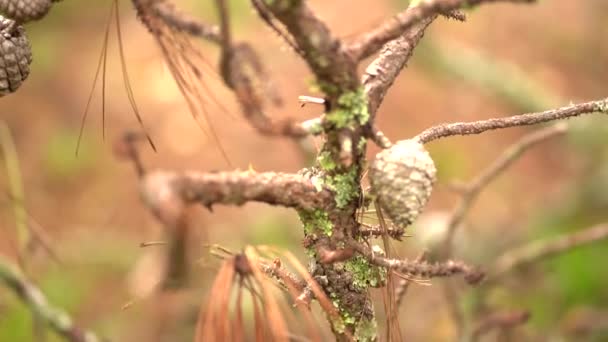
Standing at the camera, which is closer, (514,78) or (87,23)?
(514,78)

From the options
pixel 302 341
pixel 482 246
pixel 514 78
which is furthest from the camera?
pixel 514 78

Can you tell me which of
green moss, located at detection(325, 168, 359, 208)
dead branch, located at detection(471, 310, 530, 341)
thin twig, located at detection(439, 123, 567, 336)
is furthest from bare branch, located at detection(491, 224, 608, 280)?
green moss, located at detection(325, 168, 359, 208)

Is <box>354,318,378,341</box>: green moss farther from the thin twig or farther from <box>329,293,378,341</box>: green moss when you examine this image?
the thin twig

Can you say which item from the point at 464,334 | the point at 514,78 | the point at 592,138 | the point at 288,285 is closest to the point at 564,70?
the point at 514,78

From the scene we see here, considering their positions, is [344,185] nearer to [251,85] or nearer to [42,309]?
[251,85]

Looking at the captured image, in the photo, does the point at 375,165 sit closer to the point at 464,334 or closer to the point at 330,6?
the point at 464,334

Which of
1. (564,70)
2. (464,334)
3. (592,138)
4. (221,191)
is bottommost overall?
(221,191)

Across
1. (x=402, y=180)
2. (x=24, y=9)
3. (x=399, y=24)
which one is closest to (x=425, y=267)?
(x=402, y=180)

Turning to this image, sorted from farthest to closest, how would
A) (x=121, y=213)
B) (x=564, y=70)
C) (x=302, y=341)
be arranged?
(x=564, y=70), (x=121, y=213), (x=302, y=341)
